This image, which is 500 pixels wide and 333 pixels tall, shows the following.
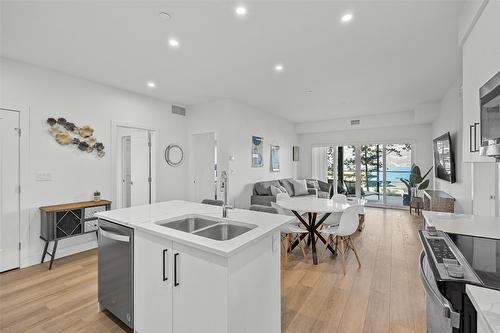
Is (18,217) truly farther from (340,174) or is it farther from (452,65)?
(340,174)

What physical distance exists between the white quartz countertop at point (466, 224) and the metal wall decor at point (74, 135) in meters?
4.64

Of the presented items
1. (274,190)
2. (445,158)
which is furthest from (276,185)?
(445,158)

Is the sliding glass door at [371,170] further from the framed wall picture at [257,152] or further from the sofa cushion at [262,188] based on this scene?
the sofa cushion at [262,188]

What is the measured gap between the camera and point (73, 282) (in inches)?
105

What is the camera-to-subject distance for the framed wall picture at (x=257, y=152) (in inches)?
228

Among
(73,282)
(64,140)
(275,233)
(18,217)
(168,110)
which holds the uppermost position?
(168,110)

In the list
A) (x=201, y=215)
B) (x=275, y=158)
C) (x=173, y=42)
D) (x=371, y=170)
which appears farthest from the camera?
(x=371, y=170)

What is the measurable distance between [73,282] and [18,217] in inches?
53.6

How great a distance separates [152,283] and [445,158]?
18.3ft

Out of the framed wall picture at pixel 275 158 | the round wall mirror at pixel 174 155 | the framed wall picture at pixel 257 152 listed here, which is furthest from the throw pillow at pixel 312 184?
the round wall mirror at pixel 174 155

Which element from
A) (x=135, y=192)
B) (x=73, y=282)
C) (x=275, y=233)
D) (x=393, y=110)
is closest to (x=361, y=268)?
(x=275, y=233)

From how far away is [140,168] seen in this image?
4.79 meters

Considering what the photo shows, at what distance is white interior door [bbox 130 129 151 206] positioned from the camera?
4762mm

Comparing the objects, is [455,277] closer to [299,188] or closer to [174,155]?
[174,155]
